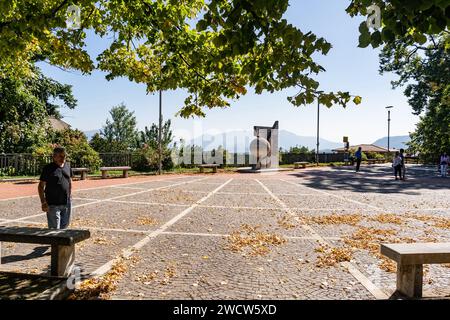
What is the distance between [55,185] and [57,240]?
1.64 m

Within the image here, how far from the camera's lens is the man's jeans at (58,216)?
5.54 meters

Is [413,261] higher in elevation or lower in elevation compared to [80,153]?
lower

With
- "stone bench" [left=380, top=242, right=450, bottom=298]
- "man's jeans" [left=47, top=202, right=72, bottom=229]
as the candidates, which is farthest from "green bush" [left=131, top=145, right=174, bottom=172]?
"stone bench" [left=380, top=242, right=450, bottom=298]

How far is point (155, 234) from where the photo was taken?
275 inches

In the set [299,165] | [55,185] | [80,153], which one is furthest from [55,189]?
[299,165]

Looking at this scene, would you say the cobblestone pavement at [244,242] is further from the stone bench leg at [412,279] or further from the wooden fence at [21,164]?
the wooden fence at [21,164]

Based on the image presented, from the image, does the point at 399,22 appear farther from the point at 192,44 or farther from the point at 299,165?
the point at 299,165

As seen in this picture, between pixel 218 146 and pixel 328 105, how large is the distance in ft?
88.7

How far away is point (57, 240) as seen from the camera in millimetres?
4211

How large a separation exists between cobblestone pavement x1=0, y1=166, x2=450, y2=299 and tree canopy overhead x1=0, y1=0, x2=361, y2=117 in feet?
8.50

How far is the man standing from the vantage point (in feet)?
18.1

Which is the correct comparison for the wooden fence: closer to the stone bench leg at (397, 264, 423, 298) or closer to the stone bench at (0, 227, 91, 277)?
the stone bench at (0, 227, 91, 277)

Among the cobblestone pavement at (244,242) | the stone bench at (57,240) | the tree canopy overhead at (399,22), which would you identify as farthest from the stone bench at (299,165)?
the tree canopy overhead at (399,22)

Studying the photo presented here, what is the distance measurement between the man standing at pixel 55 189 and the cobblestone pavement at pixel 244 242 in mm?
729
